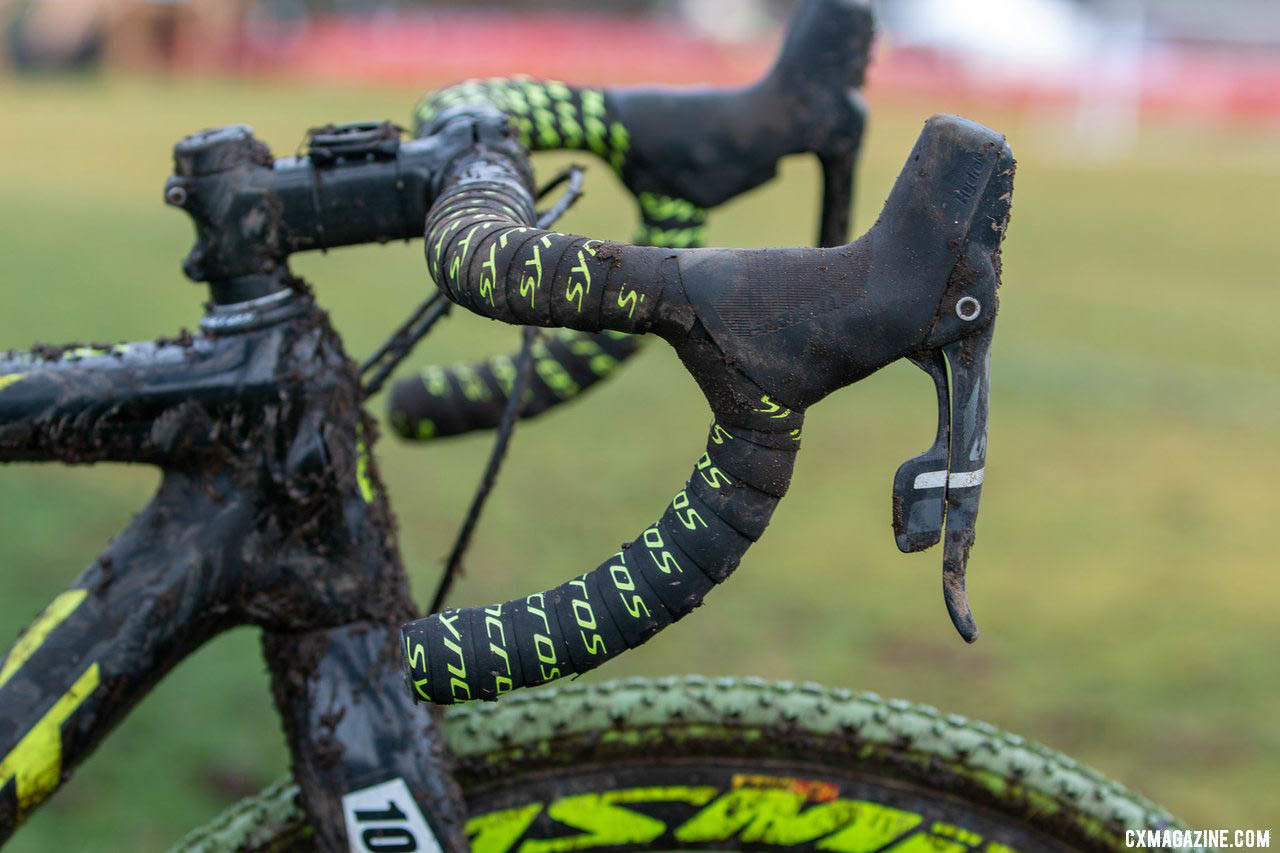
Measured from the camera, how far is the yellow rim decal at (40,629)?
1347mm

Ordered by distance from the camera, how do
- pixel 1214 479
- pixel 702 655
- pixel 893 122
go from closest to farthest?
pixel 702 655 < pixel 1214 479 < pixel 893 122

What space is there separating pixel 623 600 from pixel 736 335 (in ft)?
0.80

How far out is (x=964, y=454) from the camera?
112 centimetres

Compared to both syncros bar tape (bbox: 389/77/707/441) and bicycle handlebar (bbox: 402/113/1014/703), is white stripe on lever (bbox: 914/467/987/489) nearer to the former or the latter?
bicycle handlebar (bbox: 402/113/1014/703)

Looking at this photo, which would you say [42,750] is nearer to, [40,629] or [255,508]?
[40,629]

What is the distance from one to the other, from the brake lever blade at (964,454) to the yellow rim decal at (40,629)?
0.87m

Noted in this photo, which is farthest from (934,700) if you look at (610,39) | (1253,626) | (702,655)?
(610,39)

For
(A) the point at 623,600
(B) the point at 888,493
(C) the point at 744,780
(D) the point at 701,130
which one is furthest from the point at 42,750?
(B) the point at 888,493

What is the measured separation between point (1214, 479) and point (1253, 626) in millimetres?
1386

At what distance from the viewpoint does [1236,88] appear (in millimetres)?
20375

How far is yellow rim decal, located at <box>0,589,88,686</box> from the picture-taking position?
1.35m

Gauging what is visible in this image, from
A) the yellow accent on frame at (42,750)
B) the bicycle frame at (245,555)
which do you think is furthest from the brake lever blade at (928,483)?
the yellow accent on frame at (42,750)

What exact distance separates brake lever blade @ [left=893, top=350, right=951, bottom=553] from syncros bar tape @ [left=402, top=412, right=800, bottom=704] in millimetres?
98

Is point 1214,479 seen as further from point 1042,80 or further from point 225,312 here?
point 1042,80
